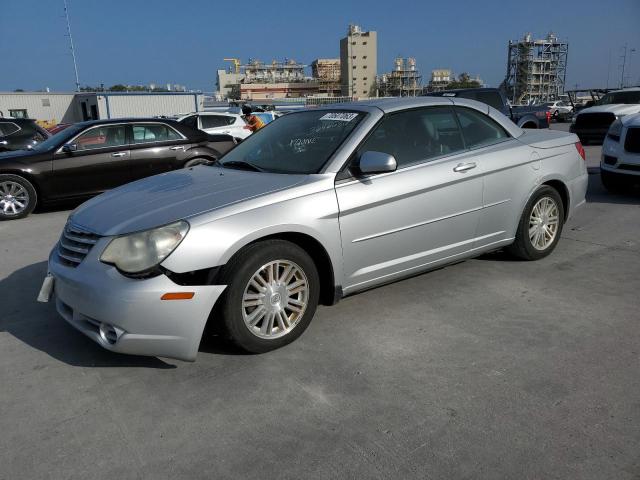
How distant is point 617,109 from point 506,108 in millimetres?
3905

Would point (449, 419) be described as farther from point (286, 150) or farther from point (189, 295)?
point (286, 150)

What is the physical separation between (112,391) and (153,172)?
6.27m

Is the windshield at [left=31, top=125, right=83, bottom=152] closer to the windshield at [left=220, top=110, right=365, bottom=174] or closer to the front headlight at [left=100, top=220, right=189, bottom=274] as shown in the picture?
the windshield at [left=220, top=110, right=365, bottom=174]

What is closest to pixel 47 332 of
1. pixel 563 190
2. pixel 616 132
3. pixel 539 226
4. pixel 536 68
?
pixel 539 226

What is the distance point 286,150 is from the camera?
163 inches

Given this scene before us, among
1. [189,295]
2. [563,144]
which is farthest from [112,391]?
[563,144]

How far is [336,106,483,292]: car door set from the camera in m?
3.63

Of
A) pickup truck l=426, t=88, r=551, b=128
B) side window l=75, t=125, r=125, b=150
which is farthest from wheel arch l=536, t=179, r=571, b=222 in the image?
pickup truck l=426, t=88, r=551, b=128

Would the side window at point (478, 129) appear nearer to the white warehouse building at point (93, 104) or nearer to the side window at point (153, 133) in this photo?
the side window at point (153, 133)

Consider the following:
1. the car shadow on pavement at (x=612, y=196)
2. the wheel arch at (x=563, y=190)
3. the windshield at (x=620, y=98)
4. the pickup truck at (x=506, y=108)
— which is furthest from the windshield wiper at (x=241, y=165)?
the windshield at (x=620, y=98)

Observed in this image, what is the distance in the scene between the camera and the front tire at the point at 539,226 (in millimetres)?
4777

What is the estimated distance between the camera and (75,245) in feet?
11.0

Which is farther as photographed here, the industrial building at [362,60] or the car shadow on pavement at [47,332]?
the industrial building at [362,60]

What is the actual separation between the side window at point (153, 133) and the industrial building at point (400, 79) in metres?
132
